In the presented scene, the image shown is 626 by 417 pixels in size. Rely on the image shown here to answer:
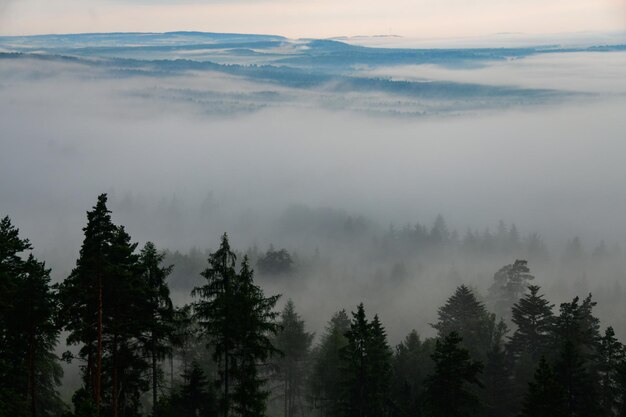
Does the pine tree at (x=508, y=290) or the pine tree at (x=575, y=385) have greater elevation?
the pine tree at (x=508, y=290)

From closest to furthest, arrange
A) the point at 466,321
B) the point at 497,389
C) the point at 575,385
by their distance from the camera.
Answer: the point at 575,385 < the point at 497,389 < the point at 466,321

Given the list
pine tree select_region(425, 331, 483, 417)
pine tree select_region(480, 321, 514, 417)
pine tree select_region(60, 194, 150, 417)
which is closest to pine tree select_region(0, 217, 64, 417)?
pine tree select_region(60, 194, 150, 417)

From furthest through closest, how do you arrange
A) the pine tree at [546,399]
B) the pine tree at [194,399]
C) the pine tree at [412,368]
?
the pine tree at [412,368]
the pine tree at [194,399]
the pine tree at [546,399]

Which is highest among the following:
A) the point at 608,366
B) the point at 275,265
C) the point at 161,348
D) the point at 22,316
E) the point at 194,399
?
the point at 275,265

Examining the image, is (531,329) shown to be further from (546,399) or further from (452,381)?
(546,399)

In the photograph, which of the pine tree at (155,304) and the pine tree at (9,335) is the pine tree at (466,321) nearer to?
the pine tree at (155,304)

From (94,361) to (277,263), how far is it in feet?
222

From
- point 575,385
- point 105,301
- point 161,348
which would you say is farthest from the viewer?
point 575,385

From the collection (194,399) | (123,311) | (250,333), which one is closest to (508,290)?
(194,399)

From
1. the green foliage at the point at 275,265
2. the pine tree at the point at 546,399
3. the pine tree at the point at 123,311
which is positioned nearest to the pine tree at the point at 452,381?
the pine tree at the point at 546,399

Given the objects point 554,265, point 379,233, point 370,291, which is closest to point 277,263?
point 370,291

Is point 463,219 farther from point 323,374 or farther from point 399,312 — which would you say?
point 323,374

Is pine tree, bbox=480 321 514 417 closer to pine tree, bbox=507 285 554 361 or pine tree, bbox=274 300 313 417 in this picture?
pine tree, bbox=507 285 554 361

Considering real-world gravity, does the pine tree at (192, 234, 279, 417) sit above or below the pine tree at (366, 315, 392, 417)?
above
